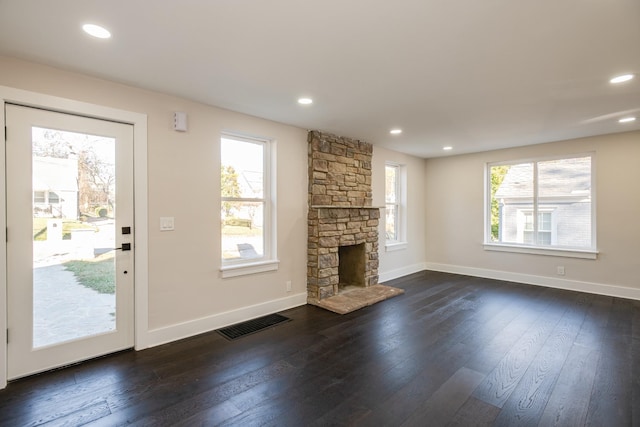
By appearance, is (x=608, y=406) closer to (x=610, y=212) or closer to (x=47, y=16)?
(x=610, y=212)

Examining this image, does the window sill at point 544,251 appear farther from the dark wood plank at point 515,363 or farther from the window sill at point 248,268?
the window sill at point 248,268

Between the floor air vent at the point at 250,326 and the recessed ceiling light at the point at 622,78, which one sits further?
the floor air vent at the point at 250,326

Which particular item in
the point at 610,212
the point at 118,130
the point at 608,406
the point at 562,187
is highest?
the point at 118,130

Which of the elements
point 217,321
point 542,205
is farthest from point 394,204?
point 217,321

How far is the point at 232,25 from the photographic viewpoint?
1.88 m

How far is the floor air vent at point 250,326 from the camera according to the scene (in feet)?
10.4

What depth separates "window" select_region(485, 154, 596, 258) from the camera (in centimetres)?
479

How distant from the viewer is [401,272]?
232 inches

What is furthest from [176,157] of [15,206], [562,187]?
[562,187]

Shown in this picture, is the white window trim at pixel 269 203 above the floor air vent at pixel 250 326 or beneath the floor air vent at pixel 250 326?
above

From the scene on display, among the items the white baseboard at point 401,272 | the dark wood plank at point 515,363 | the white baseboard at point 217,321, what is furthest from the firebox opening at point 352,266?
the dark wood plank at point 515,363

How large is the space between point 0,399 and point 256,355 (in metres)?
1.73

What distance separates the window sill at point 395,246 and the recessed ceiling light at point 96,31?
476 cm

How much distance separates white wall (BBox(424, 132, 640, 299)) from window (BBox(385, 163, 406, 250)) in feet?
2.86
